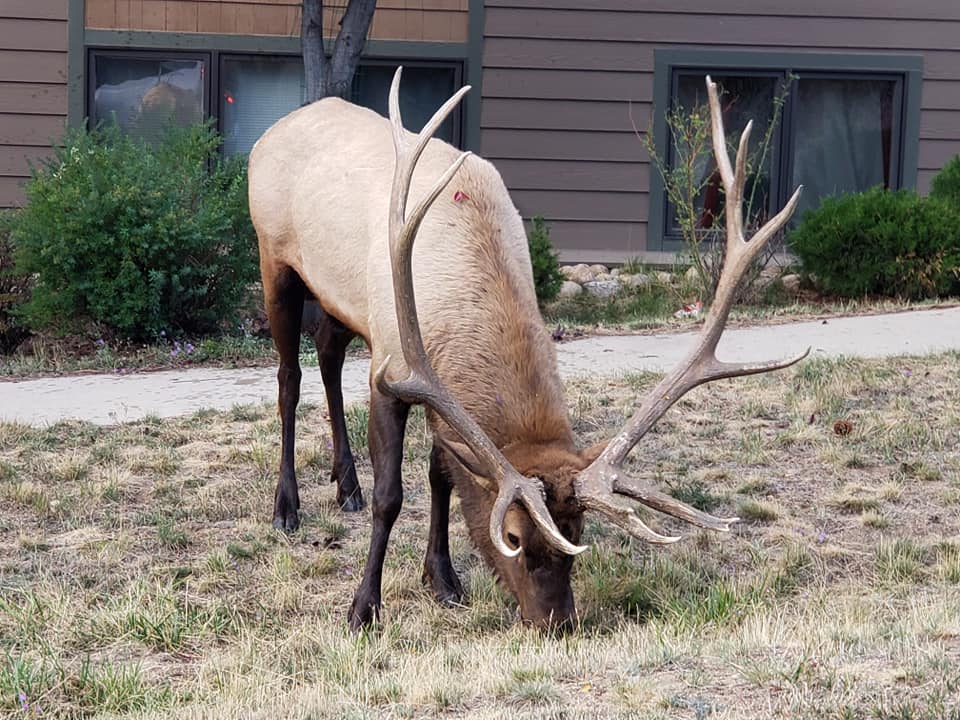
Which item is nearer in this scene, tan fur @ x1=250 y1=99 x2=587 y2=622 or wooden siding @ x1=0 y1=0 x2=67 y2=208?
tan fur @ x1=250 y1=99 x2=587 y2=622

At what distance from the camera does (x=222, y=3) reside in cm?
1198

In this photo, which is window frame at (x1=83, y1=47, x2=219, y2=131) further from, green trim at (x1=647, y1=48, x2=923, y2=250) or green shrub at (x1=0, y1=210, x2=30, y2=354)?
green trim at (x1=647, y1=48, x2=923, y2=250)

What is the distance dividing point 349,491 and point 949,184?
714 cm

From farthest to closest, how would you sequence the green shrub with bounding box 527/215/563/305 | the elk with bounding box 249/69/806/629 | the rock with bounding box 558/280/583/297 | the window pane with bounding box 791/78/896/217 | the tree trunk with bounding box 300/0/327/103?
1. the window pane with bounding box 791/78/896/217
2. the rock with bounding box 558/280/583/297
3. the green shrub with bounding box 527/215/563/305
4. the tree trunk with bounding box 300/0/327/103
5. the elk with bounding box 249/69/806/629

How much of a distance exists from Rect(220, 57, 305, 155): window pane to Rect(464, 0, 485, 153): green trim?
147 centimetres

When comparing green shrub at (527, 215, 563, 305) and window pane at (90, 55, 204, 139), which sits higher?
window pane at (90, 55, 204, 139)

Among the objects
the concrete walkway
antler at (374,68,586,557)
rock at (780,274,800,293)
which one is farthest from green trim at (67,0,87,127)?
antler at (374,68,586,557)

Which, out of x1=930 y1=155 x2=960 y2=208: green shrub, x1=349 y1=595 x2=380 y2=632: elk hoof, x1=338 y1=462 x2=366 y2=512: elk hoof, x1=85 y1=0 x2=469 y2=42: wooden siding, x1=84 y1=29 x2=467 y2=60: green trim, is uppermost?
x1=85 y1=0 x2=469 y2=42: wooden siding

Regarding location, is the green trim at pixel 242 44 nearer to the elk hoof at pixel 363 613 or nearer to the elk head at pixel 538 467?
the elk head at pixel 538 467

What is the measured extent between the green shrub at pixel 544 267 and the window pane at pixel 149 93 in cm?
333

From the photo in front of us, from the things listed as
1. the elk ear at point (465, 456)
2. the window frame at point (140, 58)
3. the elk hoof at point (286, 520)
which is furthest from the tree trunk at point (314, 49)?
the elk ear at point (465, 456)

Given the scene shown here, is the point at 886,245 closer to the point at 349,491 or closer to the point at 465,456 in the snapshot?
the point at 349,491

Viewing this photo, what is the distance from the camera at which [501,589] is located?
198 inches

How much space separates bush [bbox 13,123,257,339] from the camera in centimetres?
909
